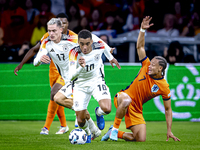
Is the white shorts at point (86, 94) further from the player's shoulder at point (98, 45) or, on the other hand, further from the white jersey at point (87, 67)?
the player's shoulder at point (98, 45)

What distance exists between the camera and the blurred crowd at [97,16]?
10.6m

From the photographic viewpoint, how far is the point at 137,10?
1176cm

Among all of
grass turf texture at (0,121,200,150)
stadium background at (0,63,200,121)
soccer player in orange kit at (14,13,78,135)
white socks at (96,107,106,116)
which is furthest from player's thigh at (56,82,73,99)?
stadium background at (0,63,200,121)

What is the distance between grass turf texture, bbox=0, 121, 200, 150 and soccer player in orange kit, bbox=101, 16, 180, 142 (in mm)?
192

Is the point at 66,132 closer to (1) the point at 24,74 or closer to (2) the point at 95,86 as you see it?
(2) the point at 95,86

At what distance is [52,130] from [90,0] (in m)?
6.24

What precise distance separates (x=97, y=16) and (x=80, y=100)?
19.9 feet

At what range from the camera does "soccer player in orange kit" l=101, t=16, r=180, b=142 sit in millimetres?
5512

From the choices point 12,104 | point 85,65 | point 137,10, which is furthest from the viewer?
point 137,10

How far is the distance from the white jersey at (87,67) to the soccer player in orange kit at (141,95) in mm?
580

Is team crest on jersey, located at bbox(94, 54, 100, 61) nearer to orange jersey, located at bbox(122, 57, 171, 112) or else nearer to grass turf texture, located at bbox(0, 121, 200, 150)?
orange jersey, located at bbox(122, 57, 171, 112)

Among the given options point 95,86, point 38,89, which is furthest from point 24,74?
point 95,86

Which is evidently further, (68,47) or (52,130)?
(52,130)

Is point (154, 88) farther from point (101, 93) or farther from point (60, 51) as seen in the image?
point (60, 51)
